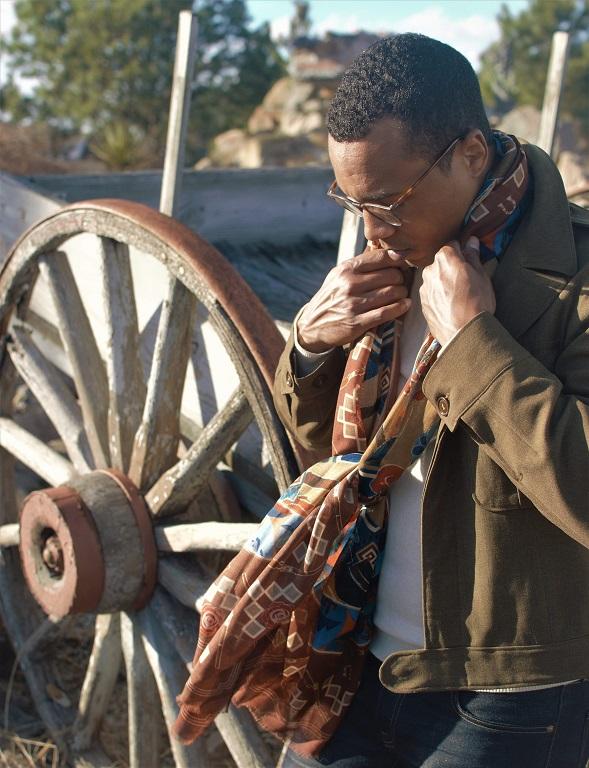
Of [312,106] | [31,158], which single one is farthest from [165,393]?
[312,106]

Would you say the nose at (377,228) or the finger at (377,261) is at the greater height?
the nose at (377,228)

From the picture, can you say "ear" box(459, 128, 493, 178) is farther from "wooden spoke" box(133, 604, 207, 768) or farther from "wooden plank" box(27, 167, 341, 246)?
"wooden plank" box(27, 167, 341, 246)

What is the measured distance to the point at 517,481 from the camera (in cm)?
131

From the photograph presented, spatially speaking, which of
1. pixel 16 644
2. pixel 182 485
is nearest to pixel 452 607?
pixel 182 485

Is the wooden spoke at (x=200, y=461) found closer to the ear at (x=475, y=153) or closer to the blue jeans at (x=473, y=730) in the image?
the blue jeans at (x=473, y=730)

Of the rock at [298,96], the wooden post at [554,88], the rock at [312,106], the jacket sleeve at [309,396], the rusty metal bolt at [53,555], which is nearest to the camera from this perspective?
the jacket sleeve at [309,396]

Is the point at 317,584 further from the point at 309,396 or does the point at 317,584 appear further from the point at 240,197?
the point at 240,197

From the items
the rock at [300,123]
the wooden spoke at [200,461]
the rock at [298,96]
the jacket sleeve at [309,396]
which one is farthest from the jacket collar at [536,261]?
the rock at [298,96]

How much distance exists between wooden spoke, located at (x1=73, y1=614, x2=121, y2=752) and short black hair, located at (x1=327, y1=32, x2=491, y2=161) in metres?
1.66

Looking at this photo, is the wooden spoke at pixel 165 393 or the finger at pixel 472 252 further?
the wooden spoke at pixel 165 393

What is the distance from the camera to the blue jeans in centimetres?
151

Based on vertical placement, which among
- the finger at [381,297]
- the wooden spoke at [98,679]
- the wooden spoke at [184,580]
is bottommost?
the wooden spoke at [98,679]

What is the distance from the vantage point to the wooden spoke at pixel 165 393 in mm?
2238

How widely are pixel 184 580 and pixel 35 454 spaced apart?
0.76m
